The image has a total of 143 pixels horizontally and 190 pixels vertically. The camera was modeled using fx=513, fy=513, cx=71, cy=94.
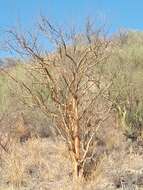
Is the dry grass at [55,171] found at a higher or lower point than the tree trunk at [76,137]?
lower

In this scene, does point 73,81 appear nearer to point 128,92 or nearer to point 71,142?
point 71,142

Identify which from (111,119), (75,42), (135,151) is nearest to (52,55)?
(75,42)

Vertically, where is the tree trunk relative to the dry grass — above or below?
above

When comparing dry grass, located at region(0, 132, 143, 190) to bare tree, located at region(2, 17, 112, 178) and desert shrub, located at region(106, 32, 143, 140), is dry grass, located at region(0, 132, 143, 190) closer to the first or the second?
bare tree, located at region(2, 17, 112, 178)

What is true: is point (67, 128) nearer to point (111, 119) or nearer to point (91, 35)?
point (91, 35)

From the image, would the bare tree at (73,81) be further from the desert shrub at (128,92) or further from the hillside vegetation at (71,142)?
the desert shrub at (128,92)

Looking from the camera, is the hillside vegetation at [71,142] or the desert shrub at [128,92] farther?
the desert shrub at [128,92]

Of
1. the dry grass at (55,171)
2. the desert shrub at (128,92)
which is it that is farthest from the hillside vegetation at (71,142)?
the desert shrub at (128,92)

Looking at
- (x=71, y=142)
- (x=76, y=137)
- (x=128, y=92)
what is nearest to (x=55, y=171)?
(x=71, y=142)

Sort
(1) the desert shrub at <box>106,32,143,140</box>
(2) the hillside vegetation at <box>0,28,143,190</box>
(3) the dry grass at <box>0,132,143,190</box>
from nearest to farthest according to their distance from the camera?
(3) the dry grass at <box>0,132,143,190</box> → (2) the hillside vegetation at <box>0,28,143,190</box> → (1) the desert shrub at <box>106,32,143,140</box>

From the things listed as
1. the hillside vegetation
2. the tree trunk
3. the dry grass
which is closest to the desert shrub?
the hillside vegetation

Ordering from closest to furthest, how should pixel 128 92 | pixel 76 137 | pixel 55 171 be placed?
1. pixel 76 137
2. pixel 55 171
3. pixel 128 92

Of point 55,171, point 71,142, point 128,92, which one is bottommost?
point 55,171

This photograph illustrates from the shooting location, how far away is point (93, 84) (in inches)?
490
